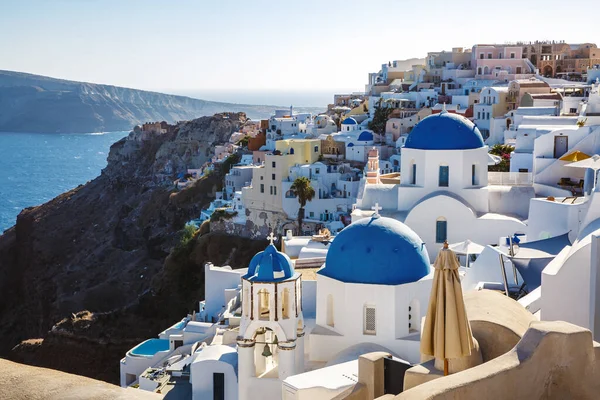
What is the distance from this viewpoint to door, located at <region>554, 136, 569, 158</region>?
81.4 feet

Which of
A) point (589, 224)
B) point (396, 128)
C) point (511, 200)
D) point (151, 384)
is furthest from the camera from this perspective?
point (396, 128)

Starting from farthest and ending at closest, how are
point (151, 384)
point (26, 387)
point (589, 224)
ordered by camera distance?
point (151, 384) → point (589, 224) → point (26, 387)

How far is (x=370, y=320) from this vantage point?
15602 mm

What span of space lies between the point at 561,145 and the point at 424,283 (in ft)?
36.3

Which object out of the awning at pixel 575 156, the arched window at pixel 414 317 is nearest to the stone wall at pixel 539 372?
the arched window at pixel 414 317

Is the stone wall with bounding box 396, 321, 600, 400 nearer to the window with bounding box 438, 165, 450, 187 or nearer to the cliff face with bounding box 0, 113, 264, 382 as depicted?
the window with bounding box 438, 165, 450, 187

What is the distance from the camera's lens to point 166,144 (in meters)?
94.7

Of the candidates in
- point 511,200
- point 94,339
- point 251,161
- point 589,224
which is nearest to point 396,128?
point 251,161

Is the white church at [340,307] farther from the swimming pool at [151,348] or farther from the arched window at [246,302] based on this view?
the swimming pool at [151,348]

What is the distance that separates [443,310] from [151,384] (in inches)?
622

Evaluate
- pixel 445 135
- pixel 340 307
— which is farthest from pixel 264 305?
pixel 445 135

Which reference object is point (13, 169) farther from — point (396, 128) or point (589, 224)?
point (589, 224)

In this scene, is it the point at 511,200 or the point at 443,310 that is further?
the point at 511,200

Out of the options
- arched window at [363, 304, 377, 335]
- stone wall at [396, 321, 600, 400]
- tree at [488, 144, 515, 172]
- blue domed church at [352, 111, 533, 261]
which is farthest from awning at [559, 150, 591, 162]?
stone wall at [396, 321, 600, 400]
